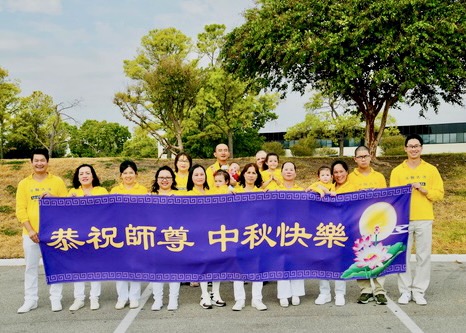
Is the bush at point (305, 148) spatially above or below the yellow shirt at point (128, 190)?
above

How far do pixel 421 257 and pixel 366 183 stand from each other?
1.03m

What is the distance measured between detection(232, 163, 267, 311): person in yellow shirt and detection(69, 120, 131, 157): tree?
2080 inches

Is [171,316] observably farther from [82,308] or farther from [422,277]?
[422,277]

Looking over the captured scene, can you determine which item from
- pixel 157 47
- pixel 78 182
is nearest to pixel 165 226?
pixel 78 182

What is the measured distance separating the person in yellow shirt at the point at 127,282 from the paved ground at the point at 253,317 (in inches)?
4.0

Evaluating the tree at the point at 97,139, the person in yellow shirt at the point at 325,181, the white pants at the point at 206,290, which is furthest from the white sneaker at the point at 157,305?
the tree at the point at 97,139

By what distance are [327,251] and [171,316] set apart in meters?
1.86

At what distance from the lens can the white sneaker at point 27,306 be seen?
525 centimetres

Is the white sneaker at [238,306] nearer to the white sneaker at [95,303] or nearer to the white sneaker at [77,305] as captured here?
the white sneaker at [95,303]

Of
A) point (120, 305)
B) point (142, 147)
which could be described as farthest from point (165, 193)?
point (142, 147)

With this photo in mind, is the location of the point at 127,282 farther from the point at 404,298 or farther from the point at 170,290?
the point at 404,298

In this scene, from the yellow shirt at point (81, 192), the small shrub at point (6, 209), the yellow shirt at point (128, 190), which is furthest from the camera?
the small shrub at point (6, 209)

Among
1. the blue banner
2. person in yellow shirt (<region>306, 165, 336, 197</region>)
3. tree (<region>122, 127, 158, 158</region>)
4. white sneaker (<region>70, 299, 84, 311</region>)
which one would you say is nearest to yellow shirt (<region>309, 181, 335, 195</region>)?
person in yellow shirt (<region>306, 165, 336, 197</region>)

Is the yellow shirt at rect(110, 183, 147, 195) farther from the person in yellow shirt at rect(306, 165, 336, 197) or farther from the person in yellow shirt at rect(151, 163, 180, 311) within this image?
the person in yellow shirt at rect(306, 165, 336, 197)
